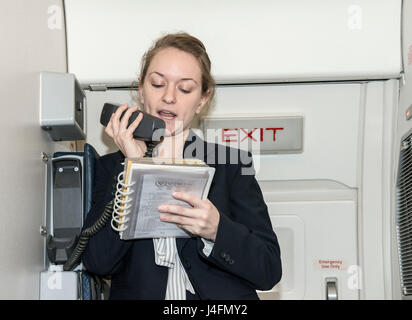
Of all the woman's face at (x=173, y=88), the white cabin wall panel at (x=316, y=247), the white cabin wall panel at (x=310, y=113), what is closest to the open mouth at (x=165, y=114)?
the woman's face at (x=173, y=88)

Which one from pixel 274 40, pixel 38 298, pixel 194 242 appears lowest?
pixel 38 298

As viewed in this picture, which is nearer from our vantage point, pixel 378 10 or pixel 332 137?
pixel 378 10

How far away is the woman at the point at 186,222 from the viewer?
220 centimetres

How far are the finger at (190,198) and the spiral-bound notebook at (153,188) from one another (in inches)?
0.8

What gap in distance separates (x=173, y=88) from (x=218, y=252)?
0.66 meters

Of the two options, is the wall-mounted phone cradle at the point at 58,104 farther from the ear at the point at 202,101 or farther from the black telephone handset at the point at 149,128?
the ear at the point at 202,101

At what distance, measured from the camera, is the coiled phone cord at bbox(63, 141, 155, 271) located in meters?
2.33

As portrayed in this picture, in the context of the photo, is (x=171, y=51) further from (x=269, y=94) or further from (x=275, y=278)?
(x=275, y=278)

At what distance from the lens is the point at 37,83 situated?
8.26ft

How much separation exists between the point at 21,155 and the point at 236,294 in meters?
0.87

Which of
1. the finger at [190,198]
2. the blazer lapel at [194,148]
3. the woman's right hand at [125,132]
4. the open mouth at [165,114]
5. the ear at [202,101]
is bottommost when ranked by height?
the finger at [190,198]

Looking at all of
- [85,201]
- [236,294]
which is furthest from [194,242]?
[85,201]

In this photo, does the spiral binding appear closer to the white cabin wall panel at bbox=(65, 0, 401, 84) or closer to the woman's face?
the woman's face

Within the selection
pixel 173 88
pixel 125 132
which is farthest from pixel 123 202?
pixel 173 88
